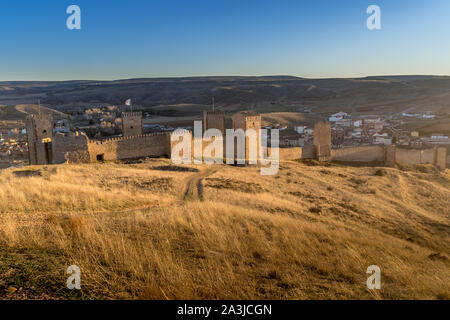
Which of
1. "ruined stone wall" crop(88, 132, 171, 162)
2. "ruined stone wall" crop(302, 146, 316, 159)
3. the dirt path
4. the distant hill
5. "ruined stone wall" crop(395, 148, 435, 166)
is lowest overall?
"ruined stone wall" crop(395, 148, 435, 166)

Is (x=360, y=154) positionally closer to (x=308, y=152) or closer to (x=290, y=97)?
(x=308, y=152)

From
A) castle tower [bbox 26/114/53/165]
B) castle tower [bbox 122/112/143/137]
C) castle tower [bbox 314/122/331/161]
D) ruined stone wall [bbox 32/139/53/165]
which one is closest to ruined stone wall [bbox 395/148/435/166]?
castle tower [bbox 314/122/331/161]

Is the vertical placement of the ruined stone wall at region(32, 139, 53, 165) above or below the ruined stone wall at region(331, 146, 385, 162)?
above

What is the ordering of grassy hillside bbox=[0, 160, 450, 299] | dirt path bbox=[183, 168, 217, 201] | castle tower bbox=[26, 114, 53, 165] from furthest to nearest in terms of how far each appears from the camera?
castle tower bbox=[26, 114, 53, 165] < dirt path bbox=[183, 168, 217, 201] < grassy hillside bbox=[0, 160, 450, 299]

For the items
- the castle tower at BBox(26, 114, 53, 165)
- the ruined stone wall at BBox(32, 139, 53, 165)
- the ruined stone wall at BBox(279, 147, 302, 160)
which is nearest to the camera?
the ruined stone wall at BBox(32, 139, 53, 165)

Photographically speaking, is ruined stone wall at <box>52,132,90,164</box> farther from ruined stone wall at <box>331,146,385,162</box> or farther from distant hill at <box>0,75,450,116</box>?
distant hill at <box>0,75,450,116</box>

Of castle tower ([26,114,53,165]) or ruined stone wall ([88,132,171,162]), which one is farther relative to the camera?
ruined stone wall ([88,132,171,162])
